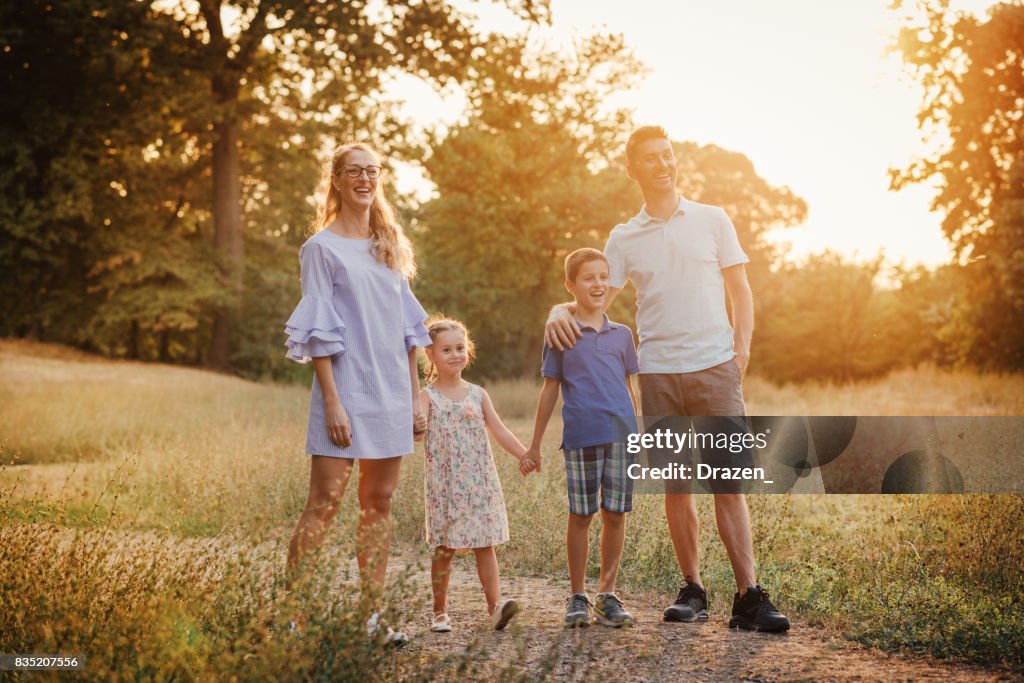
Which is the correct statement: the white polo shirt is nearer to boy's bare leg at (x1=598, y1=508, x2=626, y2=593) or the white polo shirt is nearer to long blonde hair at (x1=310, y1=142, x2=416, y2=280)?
boy's bare leg at (x1=598, y1=508, x2=626, y2=593)

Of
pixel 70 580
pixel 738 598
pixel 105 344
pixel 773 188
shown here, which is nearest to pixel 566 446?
pixel 738 598

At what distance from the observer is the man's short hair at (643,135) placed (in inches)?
182

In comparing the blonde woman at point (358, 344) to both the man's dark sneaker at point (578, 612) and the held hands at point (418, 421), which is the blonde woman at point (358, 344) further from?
the man's dark sneaker at point (578, 612)

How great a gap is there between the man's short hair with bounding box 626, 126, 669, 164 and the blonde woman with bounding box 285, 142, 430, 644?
1.28 metres

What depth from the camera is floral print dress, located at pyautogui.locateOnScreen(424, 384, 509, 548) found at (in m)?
4.43

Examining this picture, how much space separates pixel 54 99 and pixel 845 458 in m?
24.3

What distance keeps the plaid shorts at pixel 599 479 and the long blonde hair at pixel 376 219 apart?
1.23 metres

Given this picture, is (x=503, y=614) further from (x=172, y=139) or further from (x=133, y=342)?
(x=133, y=342)

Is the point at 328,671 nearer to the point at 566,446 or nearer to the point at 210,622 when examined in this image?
the point at 210,622

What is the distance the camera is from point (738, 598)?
4.46 meters

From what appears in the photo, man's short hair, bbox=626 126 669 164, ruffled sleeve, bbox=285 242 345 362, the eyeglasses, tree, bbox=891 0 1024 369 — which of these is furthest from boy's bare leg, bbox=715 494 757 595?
tree, bbox=891 0 1024 369

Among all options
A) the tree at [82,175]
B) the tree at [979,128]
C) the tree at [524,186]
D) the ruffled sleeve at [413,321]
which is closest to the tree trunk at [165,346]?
the tree at [82,175]

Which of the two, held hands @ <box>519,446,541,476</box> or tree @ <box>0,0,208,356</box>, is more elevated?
tree @ <box>0,0,208,356</box>

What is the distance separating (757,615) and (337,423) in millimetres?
2236
